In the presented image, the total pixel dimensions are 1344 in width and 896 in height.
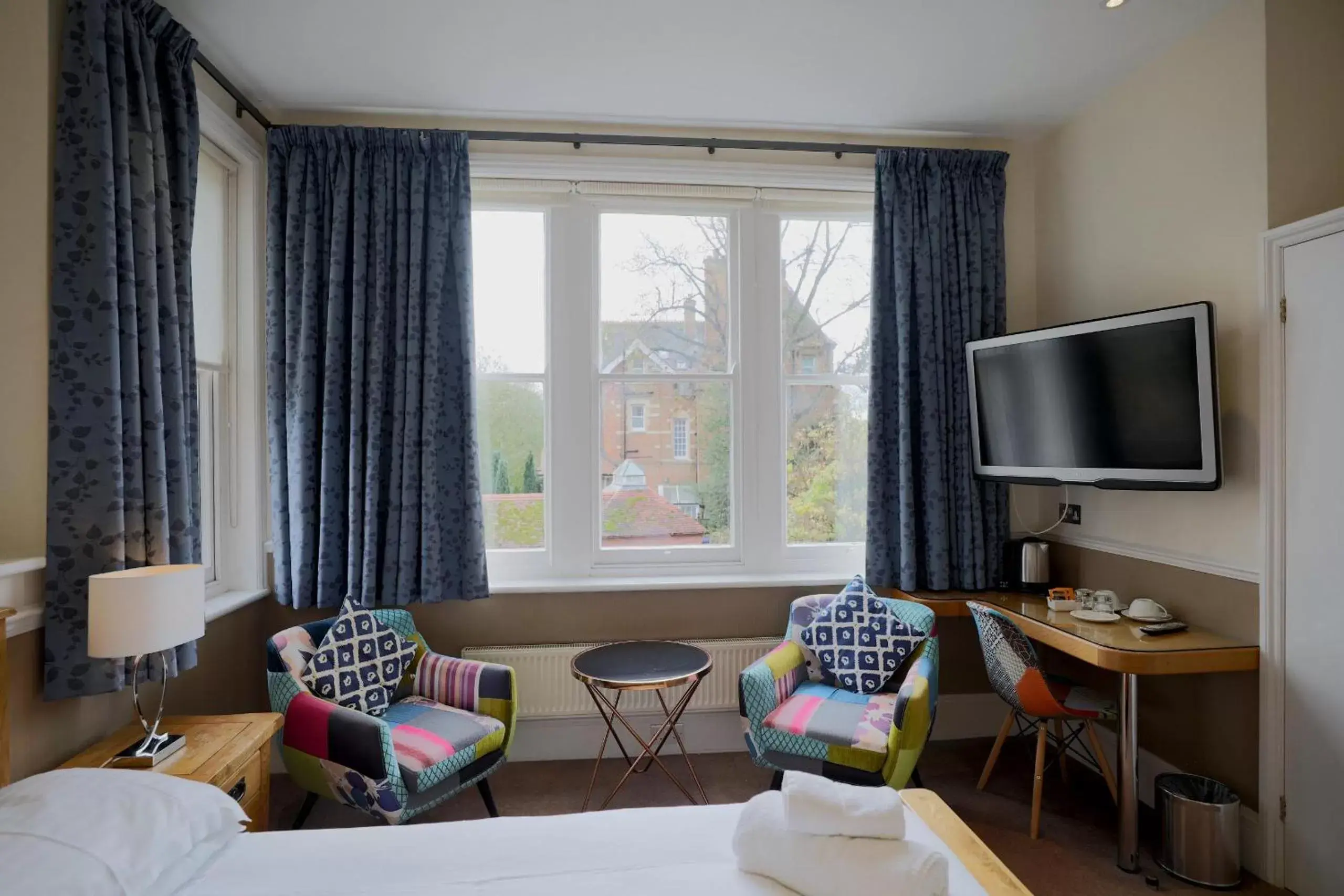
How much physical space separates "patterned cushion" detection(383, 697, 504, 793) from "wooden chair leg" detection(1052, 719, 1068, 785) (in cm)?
231

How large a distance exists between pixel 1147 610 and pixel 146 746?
3.45 meters

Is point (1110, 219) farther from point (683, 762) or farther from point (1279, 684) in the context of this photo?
point (683, 762)

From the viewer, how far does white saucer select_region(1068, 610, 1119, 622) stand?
9.20 ft

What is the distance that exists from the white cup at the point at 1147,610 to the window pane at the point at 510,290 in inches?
110

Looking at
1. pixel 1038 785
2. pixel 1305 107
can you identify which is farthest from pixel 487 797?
pixel 1305 107

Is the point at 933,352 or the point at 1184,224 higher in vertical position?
the point at 1184,224

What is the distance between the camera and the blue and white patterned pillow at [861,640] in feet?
9.77

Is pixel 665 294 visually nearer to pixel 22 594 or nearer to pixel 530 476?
pixel 530 476

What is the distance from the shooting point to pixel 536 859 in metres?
1.59

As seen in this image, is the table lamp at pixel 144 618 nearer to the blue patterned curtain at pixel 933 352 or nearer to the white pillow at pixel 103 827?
the white pillow at pixel 103 827

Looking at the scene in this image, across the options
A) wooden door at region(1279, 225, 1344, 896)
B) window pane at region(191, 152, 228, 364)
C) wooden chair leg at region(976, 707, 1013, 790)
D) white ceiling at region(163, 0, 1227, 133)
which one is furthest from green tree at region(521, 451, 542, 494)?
wooden door at region(1279, 225, 1344, 896)

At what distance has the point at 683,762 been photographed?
3.34 m

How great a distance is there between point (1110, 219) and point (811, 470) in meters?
1.76

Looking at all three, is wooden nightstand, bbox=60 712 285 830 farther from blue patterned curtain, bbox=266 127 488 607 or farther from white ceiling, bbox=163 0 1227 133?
white ceiling, bbox=163 0 1227 133
